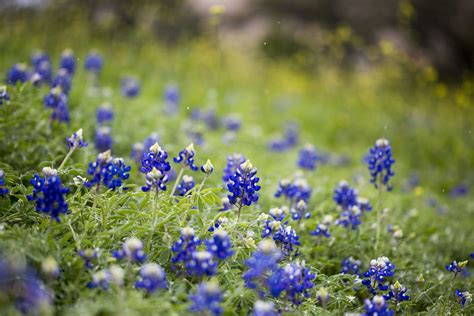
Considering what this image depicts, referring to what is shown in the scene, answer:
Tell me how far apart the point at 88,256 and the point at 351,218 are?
2.12m

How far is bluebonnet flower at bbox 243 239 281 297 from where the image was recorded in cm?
220

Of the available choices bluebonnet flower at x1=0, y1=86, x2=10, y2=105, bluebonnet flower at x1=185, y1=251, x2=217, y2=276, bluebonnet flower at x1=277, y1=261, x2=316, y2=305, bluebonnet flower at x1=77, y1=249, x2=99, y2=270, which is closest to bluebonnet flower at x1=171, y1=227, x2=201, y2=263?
bluebonnet flower at x1=185, y1=251, x2=217, y2=276

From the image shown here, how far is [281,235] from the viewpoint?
8.57 ft

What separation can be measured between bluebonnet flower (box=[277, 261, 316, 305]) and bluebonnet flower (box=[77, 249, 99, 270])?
→ 38.0 inches

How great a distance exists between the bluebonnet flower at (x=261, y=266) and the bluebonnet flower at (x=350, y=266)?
837 mm

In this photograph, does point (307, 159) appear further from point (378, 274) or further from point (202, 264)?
point (202, 264)

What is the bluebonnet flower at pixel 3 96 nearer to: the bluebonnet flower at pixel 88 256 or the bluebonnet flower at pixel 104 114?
the bluebonnet flower at pixel 104 114

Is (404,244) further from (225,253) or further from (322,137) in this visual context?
(322,137)

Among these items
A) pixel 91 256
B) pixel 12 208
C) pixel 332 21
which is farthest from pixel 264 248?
pixel 332 21

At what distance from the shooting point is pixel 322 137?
8.05 meters

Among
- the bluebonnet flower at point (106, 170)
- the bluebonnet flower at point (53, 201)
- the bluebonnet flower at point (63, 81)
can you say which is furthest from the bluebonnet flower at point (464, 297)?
the bluebonnet flower at point (63, 81)

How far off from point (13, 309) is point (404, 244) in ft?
9.86

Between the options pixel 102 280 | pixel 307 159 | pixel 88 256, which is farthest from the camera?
pixel 307 159

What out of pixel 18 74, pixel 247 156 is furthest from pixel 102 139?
pixel 247 156
